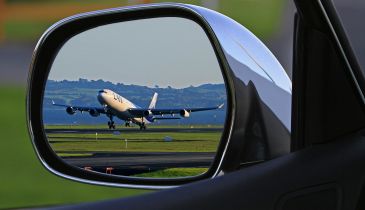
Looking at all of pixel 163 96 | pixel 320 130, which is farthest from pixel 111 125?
pixel 320 130

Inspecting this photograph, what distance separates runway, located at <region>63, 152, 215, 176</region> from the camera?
1333 mm

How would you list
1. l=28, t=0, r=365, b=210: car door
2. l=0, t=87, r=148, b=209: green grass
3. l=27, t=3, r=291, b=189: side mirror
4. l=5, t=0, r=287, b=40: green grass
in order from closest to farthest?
l=28, t=0, r=365, b=210: car door < l=27, t=3, r=291, b=189: side mirror < l=0, t=87, r=148, b=209: green grass < l=5, t=0, r=287, b=40: green grass

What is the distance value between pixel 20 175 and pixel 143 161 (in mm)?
5653

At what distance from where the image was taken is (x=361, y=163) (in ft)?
3.23

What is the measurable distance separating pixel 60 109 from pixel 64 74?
0.26 feet

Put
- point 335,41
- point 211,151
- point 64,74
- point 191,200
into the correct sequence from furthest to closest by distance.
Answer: point 64,74
point 211,151
point 191,200
point 335,41

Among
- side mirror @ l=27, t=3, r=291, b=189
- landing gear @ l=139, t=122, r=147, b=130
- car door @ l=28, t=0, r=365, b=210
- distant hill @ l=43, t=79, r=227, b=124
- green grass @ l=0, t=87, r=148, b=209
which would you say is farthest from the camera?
green grass @ l=0, t=87, r=148, b=209

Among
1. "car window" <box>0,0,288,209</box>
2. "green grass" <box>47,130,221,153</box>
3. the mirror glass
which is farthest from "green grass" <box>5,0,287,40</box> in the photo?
the mirror glass

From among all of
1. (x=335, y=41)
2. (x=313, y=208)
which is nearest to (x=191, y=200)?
(x=313, y=208)

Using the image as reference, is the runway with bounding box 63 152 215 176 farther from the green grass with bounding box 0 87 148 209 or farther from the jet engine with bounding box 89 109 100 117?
the green grass with bounding box 0 87 148 209

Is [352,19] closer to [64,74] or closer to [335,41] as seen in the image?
[335,41]

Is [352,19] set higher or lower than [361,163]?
higher

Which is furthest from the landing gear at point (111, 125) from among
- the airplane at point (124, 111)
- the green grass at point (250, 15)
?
the green grass at point (250, 15)

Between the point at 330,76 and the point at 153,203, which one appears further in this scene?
the point at 153,203
